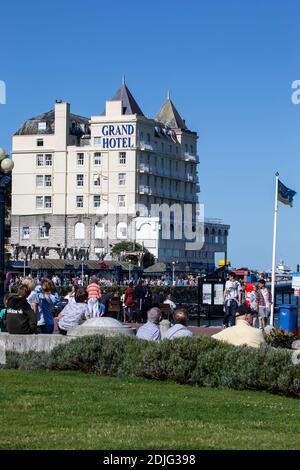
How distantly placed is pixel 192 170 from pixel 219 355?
351 feet

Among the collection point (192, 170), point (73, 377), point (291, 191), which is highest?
point (192, 170)

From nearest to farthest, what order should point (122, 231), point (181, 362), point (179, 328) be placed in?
point (181, 362)
point (179, 328)
point (122, 231)

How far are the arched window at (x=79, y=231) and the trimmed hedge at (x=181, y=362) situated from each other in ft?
308

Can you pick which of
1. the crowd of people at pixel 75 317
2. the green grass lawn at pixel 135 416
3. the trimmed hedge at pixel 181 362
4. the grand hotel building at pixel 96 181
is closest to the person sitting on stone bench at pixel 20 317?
the crowd of people at pixel 75 317

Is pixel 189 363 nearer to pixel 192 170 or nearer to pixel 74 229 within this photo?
pixel 74 229

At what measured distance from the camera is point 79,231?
4348 inches

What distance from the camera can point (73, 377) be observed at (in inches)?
587

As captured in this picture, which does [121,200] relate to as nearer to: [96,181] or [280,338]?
[96,181]

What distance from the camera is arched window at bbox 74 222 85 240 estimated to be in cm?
11025

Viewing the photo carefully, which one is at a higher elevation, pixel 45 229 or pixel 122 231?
pixel 45 229

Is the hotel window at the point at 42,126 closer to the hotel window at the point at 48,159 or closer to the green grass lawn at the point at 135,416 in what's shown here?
the hotel window at the point at 48,159

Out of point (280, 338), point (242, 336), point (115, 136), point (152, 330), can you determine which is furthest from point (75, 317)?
point (115, 136)

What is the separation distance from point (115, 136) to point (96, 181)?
5.05 meters
